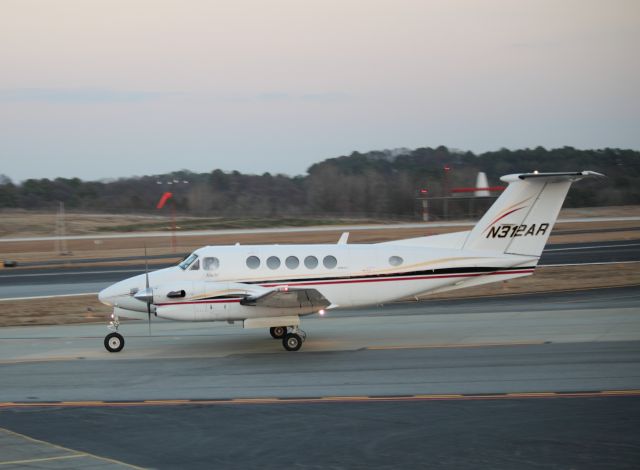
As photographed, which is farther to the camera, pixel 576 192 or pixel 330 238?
pixel 576 192

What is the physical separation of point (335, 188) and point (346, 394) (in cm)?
8081

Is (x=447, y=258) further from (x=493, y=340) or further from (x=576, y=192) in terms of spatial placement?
(x=576, y=192)

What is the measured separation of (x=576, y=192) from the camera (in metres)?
84.8

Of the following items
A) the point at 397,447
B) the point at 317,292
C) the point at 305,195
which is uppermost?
the point at 305,195

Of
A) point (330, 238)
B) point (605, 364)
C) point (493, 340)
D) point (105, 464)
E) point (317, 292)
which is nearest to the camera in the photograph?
point (105, 464)

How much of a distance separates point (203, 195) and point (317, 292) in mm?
81499

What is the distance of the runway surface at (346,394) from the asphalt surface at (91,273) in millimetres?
10364

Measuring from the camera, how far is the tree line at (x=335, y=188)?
86000mm

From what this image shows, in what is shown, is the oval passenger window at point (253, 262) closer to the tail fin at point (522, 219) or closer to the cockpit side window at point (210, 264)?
the cockpit side window at point (210, 264)

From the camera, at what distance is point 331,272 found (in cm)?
1855

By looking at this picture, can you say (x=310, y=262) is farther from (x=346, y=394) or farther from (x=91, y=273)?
(x=91, y=273)

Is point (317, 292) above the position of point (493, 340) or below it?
above

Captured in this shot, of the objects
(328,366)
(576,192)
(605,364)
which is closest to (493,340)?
(605,364)

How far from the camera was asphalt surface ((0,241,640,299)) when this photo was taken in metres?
31.8
